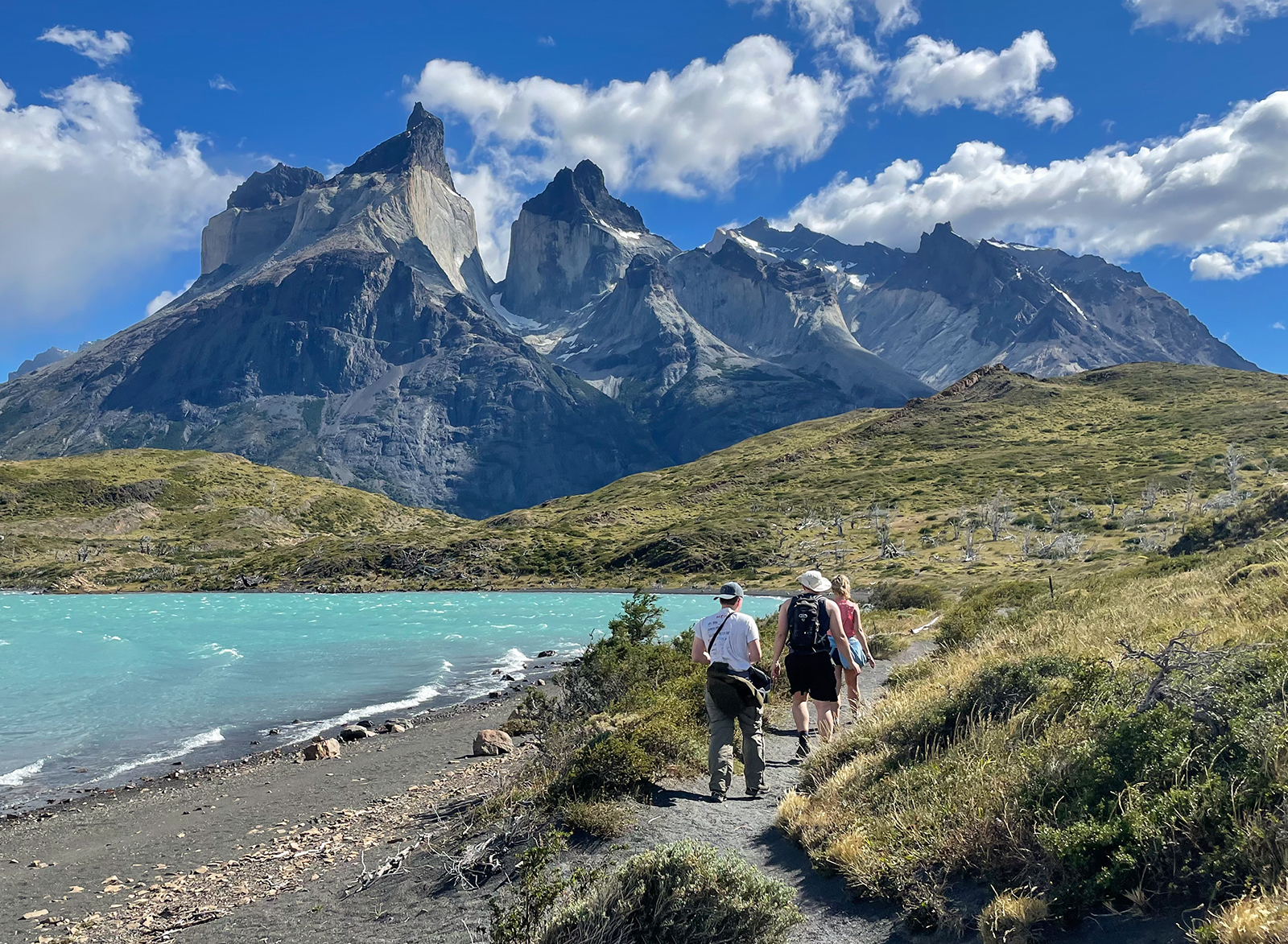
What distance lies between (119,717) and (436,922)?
80.2ft

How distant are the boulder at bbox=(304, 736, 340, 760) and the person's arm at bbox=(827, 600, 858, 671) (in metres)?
14.1

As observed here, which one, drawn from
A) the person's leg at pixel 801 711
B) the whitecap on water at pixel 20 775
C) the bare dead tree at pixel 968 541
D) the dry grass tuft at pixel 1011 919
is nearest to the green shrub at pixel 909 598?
the bare dead tree at pixel 968 541

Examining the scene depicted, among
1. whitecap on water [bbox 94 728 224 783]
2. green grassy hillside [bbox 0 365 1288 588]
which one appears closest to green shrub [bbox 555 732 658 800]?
whitecap on water [bbox 94 728 224 783]

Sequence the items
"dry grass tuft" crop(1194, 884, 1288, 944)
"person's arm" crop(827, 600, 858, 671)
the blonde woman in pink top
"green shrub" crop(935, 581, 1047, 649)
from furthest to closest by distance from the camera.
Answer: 1. "green shrub" crop(935, 581, 1047, 649)
2. the blonde woman in pink top
3. "person's arm" crop(827, 600, 858, 671)
4. "dry grass tuft" crop(1194, 884, 1288, 944)

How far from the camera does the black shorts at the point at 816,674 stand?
11.0m

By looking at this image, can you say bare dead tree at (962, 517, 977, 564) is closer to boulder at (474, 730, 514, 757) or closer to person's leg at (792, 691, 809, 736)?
boulder at (474, 730, 514, 757)

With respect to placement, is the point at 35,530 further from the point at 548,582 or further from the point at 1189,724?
the point at 1189,724

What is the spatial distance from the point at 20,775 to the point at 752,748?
65.4 ft

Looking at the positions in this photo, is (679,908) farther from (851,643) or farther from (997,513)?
(997,513)

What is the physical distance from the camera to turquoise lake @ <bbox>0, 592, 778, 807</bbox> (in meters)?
22.1

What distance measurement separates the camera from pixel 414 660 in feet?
131

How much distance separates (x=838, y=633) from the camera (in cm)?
1125

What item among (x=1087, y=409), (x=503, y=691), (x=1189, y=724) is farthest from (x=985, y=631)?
(x=1087, y=409)

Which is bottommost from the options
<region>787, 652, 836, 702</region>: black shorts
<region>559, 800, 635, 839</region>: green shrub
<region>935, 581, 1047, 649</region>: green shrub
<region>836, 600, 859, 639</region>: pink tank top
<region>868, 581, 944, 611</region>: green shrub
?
<region>868, 581, 944, 611</region>: green shrub
